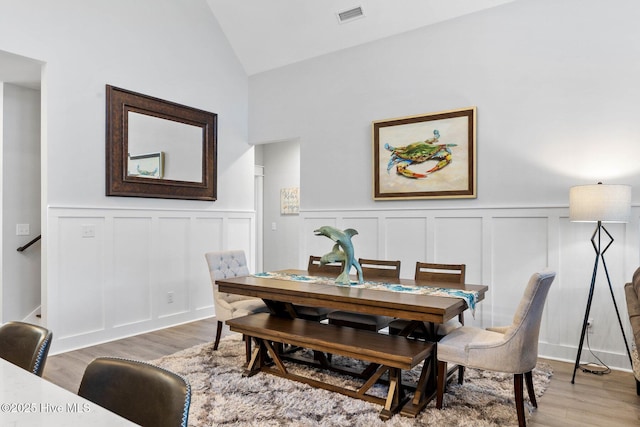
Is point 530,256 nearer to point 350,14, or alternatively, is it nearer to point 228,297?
point 228,297

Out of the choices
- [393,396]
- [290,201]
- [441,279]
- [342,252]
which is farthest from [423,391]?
[290,201]

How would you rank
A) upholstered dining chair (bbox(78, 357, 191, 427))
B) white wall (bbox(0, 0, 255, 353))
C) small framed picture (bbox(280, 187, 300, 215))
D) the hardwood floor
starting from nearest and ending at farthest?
upholstered dining chair (bbox(78, 357, 191, 427)), the hardwood floor, white wall (bbox(0, 0, 255, 353)), small framed picture (bbox(280, 187, 300, 215))

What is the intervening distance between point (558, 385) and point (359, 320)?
1.51 m

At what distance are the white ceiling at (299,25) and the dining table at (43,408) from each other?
3454mm

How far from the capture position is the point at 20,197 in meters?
4.36

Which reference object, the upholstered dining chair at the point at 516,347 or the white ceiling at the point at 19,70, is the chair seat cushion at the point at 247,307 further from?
the white ceiling at the point at 19,70

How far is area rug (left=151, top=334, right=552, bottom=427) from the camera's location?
2.41 meters

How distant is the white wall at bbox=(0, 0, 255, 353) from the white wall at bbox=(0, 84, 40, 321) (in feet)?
3.18

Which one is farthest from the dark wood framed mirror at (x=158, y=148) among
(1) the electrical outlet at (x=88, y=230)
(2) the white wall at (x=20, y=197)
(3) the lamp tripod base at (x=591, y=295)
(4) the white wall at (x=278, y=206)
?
(3) the lamp tripod base at (x=591, y=295)

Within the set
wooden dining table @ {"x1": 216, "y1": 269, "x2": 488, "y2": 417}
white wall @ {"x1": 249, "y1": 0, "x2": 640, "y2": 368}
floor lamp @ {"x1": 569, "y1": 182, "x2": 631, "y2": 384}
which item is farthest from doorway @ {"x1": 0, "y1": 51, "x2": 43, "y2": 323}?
floor lamp @ {"x1": 569, "y1": 182, "x2": 631, "y2": 384}

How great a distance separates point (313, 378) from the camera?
9.95 feet

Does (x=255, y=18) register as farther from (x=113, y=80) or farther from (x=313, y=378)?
(x=313, y=378)

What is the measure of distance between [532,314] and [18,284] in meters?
4.78

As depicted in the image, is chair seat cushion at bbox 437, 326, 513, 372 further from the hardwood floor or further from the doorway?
the doorway
